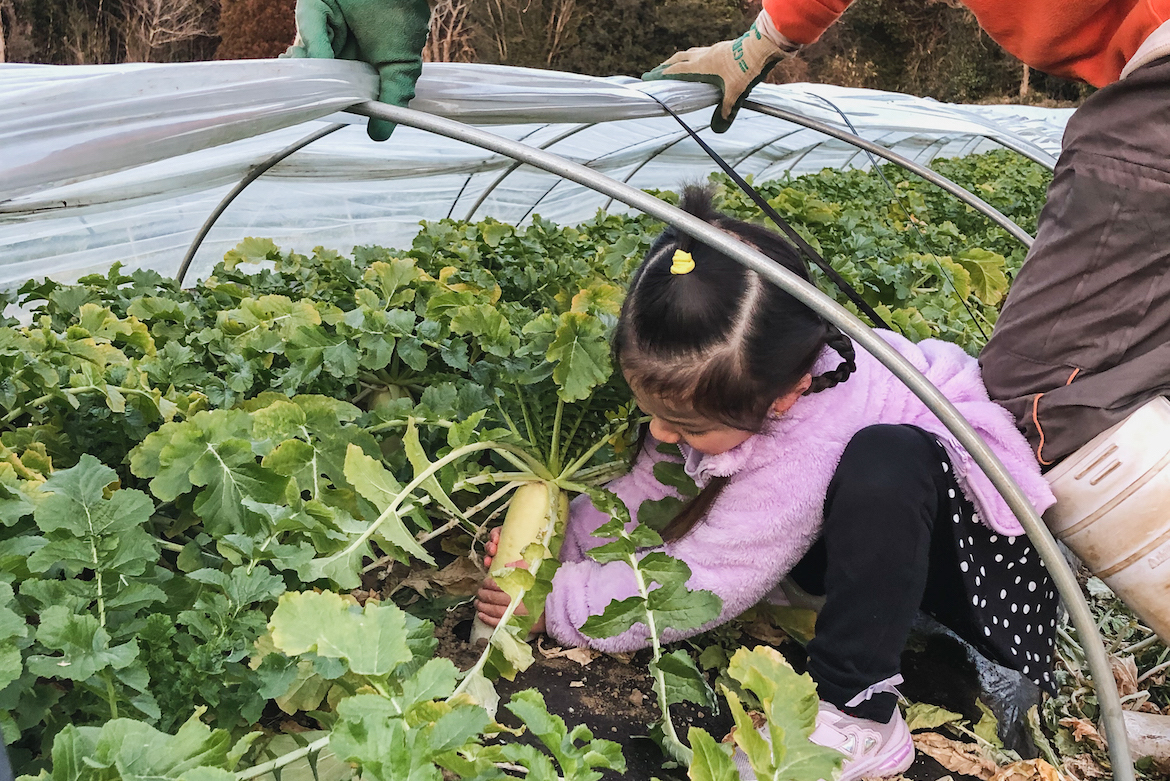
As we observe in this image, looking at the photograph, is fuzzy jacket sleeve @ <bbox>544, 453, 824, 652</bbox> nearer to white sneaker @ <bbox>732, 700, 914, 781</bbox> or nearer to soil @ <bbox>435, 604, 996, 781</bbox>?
soil @ <bbox>435, 604, 996, 781</bbox>

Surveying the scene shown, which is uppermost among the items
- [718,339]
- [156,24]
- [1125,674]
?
[156,24]

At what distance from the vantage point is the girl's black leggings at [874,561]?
4.75 ft

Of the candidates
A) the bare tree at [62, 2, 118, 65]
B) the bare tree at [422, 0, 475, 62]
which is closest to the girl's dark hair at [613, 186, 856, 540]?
the bare tree at [422, 0, 475, 62]

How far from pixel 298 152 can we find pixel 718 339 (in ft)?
5.87

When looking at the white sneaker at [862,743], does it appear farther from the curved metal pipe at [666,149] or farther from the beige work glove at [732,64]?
the curved metal pipe at [666,149]

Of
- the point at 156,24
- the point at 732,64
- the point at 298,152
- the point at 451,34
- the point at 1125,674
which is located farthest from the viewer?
the point at 451,34

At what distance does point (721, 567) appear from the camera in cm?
158

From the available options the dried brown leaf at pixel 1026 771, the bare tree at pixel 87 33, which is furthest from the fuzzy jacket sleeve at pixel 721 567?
the bare tree at pixel 87 33

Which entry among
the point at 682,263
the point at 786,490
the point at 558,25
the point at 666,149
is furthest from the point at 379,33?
the point at 558,25

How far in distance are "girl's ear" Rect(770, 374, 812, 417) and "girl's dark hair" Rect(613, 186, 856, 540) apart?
2 cm

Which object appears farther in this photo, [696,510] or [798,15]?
[798,15]

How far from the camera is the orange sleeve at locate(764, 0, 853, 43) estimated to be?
1950 mm

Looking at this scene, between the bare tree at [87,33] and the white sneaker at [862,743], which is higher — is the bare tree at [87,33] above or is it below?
above

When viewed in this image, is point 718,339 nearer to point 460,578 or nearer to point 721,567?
point 721,567
